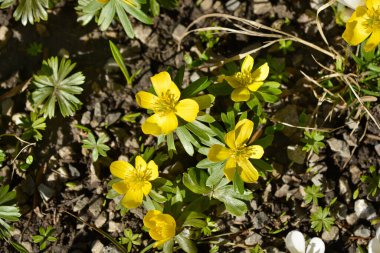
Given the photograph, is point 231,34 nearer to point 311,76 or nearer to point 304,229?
point 311,76

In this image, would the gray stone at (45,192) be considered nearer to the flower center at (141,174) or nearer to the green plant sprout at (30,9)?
the flower center at (141,174)

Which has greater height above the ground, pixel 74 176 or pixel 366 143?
pixel 74 176

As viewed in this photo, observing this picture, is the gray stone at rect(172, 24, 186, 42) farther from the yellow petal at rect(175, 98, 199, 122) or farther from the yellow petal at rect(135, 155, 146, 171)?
the yellow petal at rect(135, 155, 146, 171)

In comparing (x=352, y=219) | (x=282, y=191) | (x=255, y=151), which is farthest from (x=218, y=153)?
(x=352, y=219)

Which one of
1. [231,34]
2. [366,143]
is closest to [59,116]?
[231,34]

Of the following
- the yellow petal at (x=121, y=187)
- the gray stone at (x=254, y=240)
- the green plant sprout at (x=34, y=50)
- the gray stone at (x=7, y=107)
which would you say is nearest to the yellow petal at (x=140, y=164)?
the yellow petal at (x=121, y=187)

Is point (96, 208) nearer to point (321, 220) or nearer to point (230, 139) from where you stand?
point (230, 139)

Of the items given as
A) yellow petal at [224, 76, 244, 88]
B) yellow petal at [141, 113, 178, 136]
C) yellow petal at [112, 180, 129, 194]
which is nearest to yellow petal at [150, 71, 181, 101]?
yellow petal at [141, 113, 178, 136]

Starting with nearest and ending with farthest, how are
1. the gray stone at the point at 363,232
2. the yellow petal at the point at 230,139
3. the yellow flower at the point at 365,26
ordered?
the yellow petal at the point at 230,139
the yellow flower at the point at 365,26
the gray stone at the point at 363,232
